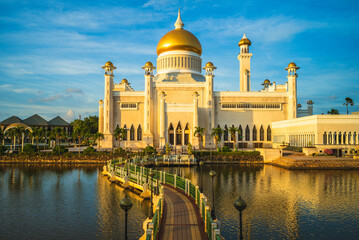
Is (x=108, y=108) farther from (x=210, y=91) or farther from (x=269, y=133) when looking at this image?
(x=269, y=133)

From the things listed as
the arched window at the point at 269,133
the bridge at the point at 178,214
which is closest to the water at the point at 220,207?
the bridge at the point at 178,214

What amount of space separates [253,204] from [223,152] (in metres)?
24.1

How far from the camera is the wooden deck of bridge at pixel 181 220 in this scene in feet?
36.8

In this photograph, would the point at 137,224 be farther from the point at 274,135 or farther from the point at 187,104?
the point at 274,135

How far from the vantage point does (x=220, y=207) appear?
1862 cm

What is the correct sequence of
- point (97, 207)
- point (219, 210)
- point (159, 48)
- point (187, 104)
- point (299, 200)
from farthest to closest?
point (159, 48), point (187, 104), point (299, 200), point (97, 207), point (219, 210)

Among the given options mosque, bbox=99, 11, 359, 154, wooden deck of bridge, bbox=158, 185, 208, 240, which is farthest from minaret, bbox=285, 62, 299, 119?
wooden deck of bridge, bbox=158, 185, 208, 240

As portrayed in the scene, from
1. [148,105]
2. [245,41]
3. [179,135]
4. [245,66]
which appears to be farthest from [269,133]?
[148,105]

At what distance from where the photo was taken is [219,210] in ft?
59.0

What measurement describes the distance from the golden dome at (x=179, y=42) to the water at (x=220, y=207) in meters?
36.3

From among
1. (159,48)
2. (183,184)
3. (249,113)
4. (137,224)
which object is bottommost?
(137,224)

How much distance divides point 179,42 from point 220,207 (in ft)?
154

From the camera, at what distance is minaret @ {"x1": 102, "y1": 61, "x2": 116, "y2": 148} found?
53569 mm

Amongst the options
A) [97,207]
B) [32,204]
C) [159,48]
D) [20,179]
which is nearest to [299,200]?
[97,207]
